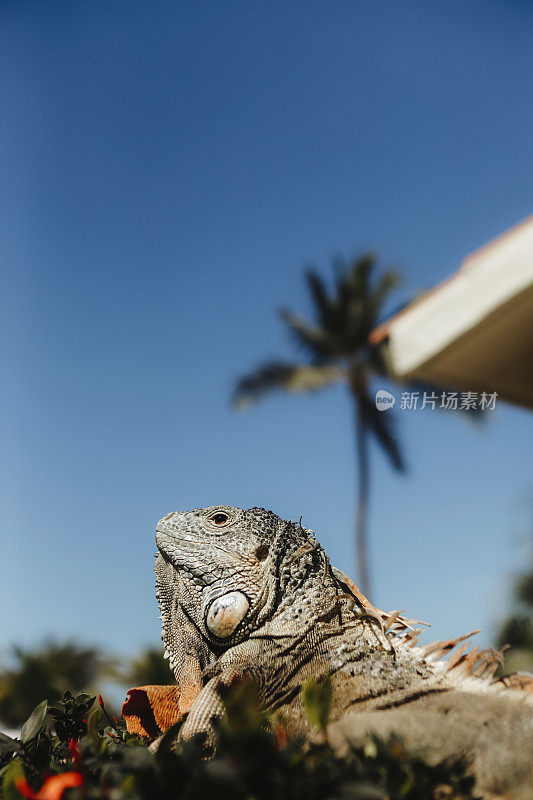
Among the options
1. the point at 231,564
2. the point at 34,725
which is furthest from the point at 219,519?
the point at 34,725

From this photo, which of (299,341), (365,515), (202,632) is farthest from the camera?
(299,341)

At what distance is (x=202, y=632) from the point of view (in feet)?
9.21

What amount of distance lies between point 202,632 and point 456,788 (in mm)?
1384

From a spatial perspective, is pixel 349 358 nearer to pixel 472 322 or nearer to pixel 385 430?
pixel 385 430

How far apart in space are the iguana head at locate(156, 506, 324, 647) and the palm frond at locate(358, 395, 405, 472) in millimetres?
18845

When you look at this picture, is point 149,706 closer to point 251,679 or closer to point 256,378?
point 251,679

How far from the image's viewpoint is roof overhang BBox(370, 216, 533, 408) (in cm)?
229

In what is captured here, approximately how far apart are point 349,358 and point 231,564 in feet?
64.8

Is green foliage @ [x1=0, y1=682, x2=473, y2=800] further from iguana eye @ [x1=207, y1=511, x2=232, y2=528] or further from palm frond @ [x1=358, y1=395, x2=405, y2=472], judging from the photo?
palm frond @ [x1=358, y1=395, x2=405, y2=472]

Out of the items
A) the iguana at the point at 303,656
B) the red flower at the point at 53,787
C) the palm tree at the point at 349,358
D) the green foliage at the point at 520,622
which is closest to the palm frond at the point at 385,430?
the palm tree at the point at 349,358

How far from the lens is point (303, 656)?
2498mm

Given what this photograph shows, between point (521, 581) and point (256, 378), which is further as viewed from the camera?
point (256, 378)

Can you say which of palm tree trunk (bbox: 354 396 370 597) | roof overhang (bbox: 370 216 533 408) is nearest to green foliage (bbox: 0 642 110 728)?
palm tree trunk (bbox: 354 396 370 597)

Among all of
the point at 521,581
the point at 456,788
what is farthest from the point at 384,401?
the point at 456,788
